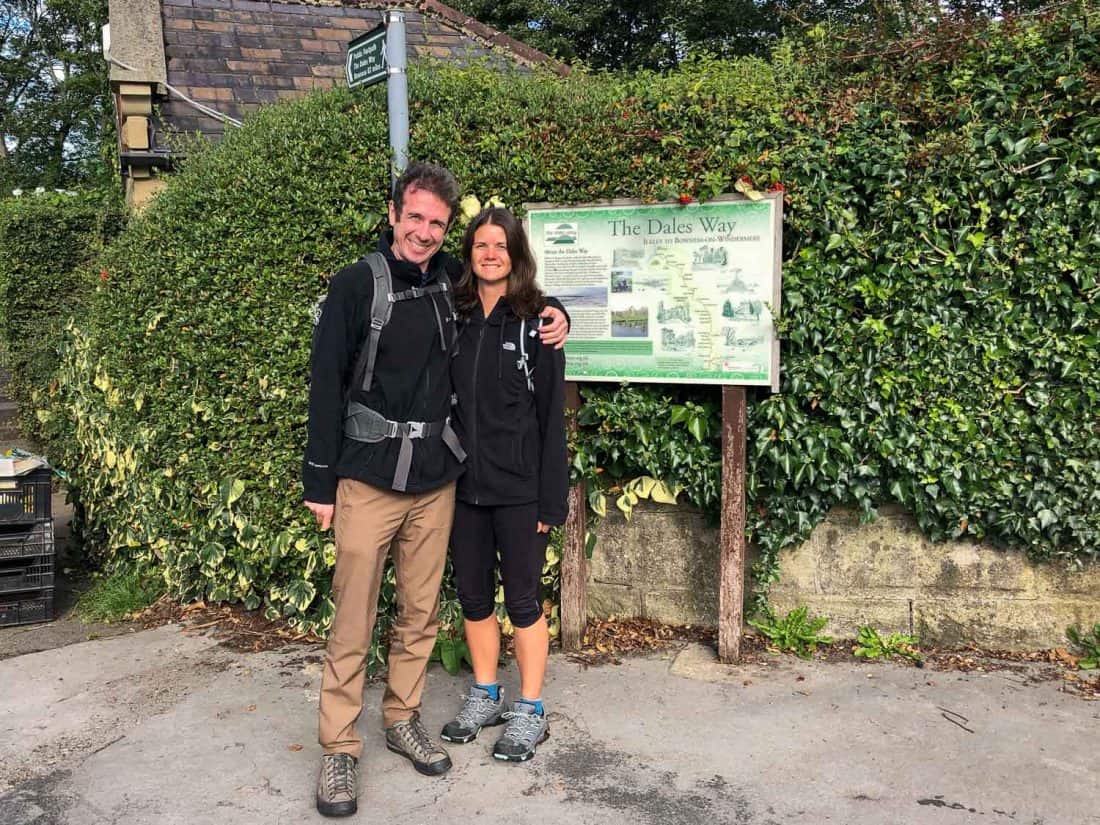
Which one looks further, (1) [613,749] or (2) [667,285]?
(2) [667,285]

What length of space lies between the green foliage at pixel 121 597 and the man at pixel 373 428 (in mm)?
2739

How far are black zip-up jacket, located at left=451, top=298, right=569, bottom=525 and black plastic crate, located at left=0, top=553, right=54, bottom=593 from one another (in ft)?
10.7

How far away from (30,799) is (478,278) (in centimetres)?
245

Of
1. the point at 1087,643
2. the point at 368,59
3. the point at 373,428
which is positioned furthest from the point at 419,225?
the point at 1087,643

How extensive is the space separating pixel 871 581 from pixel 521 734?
1913mm

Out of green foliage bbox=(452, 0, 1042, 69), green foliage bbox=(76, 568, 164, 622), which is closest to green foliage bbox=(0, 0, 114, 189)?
green foliage bbox=(452, 0, 1042, 69)

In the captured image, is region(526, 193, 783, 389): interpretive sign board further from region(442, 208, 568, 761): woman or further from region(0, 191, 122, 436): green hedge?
region(0, 191, 122, 436): green hedge

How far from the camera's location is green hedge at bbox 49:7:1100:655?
3.97 m

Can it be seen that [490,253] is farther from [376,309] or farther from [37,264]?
[37,264]

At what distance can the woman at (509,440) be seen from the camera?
11.5ft

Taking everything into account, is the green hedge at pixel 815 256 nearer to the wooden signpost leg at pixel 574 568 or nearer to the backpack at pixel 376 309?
the wooden signpost leg at pixel 574 568

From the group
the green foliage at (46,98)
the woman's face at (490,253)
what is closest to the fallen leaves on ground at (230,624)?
the woman's face at (490,253)

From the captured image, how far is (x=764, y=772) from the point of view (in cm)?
343

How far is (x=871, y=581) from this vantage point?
4.48 metres
